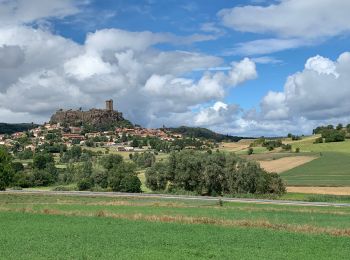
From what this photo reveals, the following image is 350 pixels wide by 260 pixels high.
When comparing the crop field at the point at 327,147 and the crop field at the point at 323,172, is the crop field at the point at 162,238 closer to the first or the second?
the crop field at the point at 323,172

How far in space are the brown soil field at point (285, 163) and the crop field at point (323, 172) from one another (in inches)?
87.3

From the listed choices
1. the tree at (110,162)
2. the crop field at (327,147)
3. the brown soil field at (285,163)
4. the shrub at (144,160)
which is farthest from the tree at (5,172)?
the crop field at (327,147)

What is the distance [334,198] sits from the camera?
76375 mm

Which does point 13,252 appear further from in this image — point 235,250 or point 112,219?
point 112,219

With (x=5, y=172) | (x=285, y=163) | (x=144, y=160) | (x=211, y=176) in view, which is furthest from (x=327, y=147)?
(x=5, y=172)

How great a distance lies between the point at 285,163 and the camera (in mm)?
127562

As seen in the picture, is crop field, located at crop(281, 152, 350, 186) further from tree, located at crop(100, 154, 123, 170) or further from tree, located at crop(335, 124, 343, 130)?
tree, located at crop(335, 124, 343, 130)

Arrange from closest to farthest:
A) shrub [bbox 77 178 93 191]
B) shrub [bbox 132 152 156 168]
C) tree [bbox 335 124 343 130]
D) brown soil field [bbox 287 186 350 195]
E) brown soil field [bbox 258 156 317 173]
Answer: brown soil field [bbox 287 186 350 195] < shrub [bbox 77 178 93 191] < brown soil field [bbox 258 156 317 173] < shrub [bbox 132 152 156 168] < tree [bbox 335 124 343 130]

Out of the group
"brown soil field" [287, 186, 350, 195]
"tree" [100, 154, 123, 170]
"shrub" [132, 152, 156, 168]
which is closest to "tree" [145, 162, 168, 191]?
"tree" [100, 154, 123, 170]

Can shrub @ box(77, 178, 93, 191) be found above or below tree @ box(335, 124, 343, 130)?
below

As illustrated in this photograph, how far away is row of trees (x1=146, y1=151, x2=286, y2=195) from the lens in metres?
91.1

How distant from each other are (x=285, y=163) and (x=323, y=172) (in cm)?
1710

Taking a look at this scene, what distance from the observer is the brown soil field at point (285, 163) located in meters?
121

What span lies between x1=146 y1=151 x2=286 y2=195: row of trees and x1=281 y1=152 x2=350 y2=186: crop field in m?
10.3
